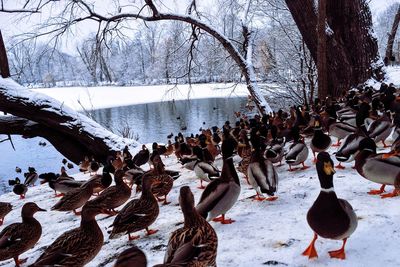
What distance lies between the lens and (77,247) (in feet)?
11.2

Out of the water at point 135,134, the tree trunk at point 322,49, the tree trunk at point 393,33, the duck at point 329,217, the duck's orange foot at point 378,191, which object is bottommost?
the water at point 135,134

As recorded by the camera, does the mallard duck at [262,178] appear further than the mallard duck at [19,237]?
Yes

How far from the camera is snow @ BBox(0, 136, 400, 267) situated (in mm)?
2990

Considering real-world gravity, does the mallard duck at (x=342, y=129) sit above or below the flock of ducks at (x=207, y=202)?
above

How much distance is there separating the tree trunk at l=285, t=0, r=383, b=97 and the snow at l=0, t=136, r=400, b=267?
25.1ft

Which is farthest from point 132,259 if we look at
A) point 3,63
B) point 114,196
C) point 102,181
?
point 3,63

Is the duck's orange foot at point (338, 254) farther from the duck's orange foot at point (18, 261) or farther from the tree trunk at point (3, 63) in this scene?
the tree trunk at point (3, 63)

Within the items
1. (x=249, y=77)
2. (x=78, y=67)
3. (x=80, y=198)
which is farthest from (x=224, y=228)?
(x=78, y=67)

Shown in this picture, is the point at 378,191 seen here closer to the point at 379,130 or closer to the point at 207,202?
the point at 207,202

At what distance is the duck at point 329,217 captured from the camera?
2848 millimetres

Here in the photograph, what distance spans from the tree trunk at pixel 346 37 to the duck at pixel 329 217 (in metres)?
9.92

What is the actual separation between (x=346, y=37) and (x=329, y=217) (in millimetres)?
10787

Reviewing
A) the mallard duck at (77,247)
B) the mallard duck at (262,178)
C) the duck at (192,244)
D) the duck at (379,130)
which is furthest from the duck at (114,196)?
the duck at (379,130)

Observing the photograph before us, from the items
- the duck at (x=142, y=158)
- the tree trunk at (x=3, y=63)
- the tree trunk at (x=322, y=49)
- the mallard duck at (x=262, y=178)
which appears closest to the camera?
the mallard duck at (x=262, y=178)
